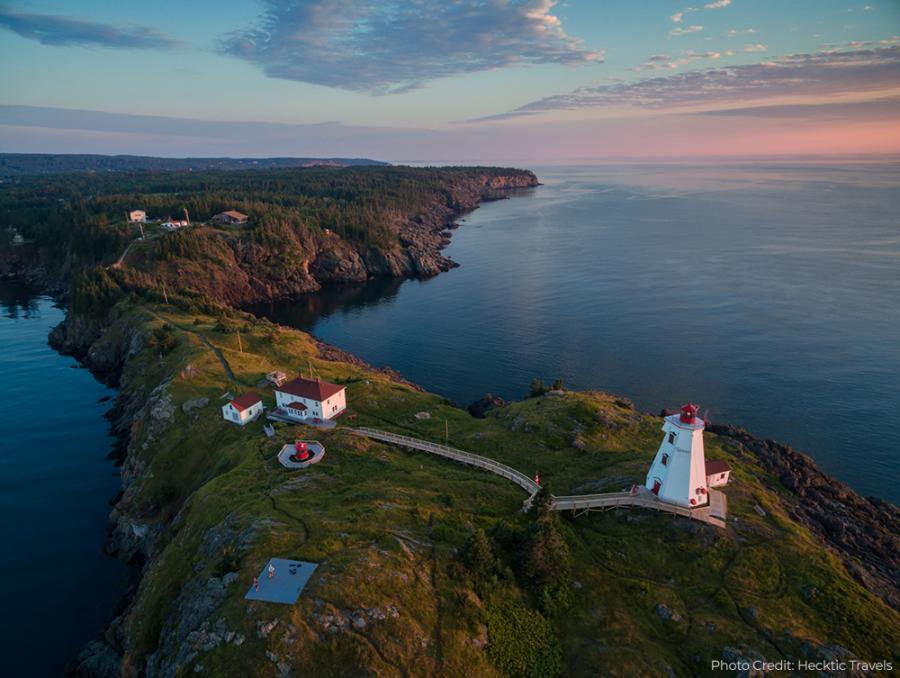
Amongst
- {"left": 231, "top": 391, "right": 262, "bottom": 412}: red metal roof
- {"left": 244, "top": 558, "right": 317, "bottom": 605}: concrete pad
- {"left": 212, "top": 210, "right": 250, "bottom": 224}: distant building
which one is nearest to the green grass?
{"left": 244, "top": 558, "right": 317, "bottom": 605}: concrete pad

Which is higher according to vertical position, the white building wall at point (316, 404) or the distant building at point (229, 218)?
the distant building at point (229, 218)

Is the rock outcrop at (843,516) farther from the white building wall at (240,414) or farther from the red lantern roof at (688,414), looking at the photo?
the white building wall at (240,414)

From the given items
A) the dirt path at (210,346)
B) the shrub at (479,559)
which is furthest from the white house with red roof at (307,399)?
the shrub at (479,559)

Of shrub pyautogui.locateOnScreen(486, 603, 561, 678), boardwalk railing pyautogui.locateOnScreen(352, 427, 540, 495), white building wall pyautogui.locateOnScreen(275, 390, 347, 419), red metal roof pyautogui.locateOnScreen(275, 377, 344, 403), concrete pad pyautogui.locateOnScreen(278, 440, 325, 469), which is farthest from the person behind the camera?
white building wall pyautogui.locateOnScreen(275, 390, 347, 419)

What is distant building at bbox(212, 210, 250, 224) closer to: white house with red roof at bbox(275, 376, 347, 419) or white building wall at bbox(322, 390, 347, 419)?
white house with red roof at bbox(275, 376, 347, 419)

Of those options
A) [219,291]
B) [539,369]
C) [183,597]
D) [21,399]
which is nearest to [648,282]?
[539,369]

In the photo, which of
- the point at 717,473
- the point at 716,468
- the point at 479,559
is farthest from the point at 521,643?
the point at 716,468
